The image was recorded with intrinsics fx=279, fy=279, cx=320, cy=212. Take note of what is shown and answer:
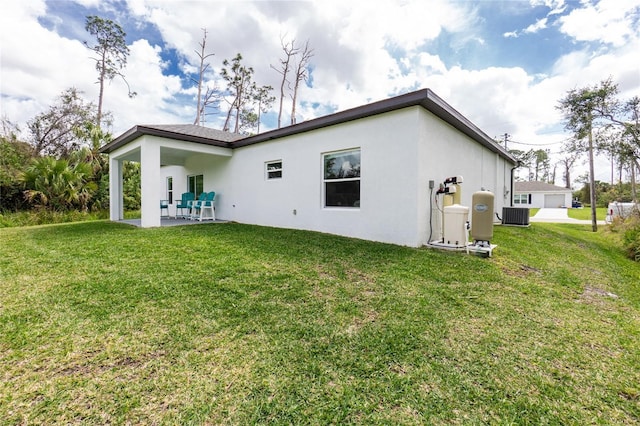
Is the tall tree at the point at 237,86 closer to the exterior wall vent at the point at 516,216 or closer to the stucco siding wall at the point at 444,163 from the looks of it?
the stucco siding wall at the point at 444,163

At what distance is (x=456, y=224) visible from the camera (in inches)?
225

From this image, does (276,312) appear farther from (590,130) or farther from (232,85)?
(232,85)

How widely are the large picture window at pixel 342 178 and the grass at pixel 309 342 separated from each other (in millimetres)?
2505

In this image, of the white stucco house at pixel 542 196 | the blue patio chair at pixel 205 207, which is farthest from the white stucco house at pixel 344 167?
the white stucco house at pixel 542 196

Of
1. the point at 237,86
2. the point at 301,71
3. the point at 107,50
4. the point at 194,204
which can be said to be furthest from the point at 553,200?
the point at 107,50

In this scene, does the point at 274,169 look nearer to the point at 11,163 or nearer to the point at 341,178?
the point at 341,178

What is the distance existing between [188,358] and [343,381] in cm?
118

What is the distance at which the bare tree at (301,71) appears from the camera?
62.8 feet

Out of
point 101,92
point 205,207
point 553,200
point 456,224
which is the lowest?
point 456,224

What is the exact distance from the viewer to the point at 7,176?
1178 centimetres

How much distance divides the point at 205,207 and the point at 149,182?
2478mm

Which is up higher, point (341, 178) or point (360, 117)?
point (360, 117)

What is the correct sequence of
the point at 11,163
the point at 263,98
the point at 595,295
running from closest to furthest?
1. the point at 595,295
2. the point at 11,163
3. the point at 263,98

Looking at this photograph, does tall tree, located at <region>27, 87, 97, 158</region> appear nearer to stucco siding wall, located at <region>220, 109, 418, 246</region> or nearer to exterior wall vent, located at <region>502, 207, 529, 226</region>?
stucco siding wall, located at <region>220, 109, 418, 246</region>
